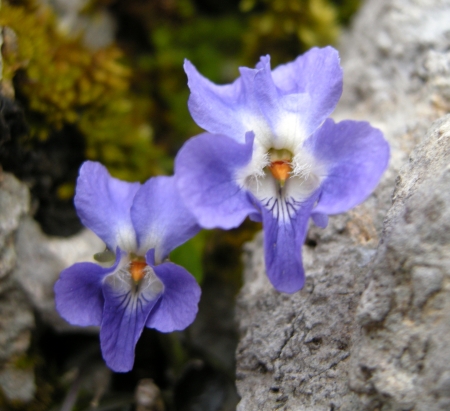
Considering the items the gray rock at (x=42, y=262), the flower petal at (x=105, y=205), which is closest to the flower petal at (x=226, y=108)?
the flower petal at (x=105, y=205)

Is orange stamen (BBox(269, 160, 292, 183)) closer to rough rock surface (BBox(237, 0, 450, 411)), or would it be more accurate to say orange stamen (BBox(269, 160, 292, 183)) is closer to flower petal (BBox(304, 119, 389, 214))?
flower petal (BBox(304, 119, 389, 214))

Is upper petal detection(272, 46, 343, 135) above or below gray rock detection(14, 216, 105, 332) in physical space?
above

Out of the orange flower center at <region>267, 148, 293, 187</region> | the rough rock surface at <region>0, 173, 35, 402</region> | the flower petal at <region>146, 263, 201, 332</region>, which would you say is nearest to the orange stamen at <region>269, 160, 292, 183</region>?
the orange flower center at <region>267, 148, 293, 187</region>

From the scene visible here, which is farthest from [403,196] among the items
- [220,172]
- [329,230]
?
[220,172]

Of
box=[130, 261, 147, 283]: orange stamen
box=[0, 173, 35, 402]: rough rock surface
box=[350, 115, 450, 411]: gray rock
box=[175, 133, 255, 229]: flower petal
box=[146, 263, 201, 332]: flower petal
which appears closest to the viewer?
box=[350, 115, 450, 411]: gray rock

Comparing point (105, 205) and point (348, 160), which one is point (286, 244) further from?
point (105, 205)

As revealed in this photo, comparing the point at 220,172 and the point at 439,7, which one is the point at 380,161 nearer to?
the point at 220,172
